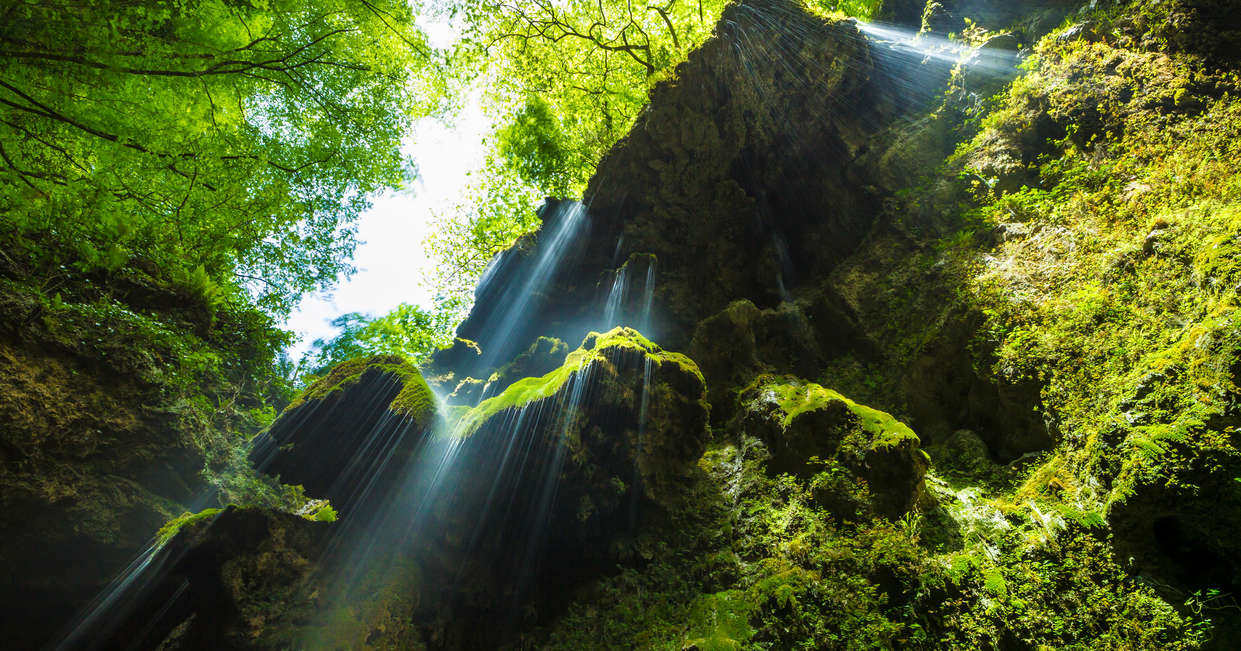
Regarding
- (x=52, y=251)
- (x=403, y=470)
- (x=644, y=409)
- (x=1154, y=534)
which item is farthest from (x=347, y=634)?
(x=1154, y=534)

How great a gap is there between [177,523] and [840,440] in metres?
10.4

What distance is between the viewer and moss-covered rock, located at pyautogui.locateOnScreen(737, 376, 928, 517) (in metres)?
4.85

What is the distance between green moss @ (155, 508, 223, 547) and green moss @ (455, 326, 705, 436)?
12.2ft

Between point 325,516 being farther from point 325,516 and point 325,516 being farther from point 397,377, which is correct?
point 397,377

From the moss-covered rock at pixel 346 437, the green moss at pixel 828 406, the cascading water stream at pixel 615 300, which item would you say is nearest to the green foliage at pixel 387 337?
the cascading water stream at pixel 615 300

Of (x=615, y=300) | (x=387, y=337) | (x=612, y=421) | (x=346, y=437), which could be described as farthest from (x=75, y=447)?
(x=387, y=337)

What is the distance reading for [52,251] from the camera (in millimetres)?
5086

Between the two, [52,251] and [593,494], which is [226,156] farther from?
[593,494]

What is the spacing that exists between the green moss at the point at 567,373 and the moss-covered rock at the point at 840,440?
159 centimetres

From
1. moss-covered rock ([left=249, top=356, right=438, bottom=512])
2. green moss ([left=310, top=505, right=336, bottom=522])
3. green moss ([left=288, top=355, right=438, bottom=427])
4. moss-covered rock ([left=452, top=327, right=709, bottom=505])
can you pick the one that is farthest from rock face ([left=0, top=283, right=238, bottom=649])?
moss-covered rock ([left=452, top=327, right=709, bottom=505])

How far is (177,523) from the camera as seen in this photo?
21.8ft

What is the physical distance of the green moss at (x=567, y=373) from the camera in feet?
21.5

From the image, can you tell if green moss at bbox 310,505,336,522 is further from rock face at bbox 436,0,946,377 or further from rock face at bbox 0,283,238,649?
rock face at bbox 436,0,946,377

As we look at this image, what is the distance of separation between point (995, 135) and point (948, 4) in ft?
20.5
